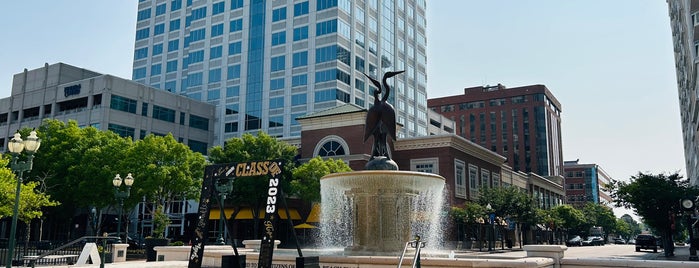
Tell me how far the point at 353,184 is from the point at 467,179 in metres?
38.0

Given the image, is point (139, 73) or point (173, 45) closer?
point (173, 45)

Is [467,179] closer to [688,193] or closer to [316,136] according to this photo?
[316,136]

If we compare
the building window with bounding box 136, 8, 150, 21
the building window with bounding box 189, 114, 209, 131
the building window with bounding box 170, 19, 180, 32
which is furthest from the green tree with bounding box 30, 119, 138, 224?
the building window with bounding box 136, 8, 150, 21

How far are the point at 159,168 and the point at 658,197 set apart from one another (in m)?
33.3

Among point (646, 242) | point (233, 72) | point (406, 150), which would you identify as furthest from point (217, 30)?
point (646, 242)

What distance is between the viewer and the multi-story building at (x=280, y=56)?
73.3 m

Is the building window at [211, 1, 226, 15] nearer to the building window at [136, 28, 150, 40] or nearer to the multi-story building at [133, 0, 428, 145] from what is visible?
the multi-story building at [133, 0, 428, 145]

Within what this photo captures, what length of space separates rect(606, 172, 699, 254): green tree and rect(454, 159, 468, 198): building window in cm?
1577

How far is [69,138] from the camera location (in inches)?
1698

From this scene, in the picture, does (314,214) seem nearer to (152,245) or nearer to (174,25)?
(152,245)

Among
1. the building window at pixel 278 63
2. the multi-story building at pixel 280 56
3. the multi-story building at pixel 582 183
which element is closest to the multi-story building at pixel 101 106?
the multi-story building at pixel 280 56

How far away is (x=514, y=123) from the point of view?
127625 millimetres

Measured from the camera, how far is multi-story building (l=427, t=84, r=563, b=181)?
124625 millimetres

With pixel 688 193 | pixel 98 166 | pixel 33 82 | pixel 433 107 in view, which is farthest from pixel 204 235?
pixel 433 107
